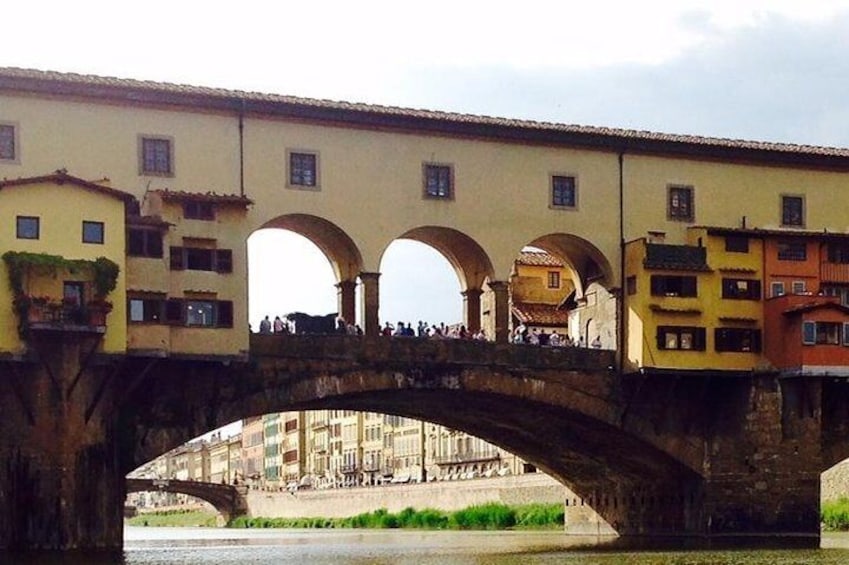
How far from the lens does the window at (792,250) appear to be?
54.9 m

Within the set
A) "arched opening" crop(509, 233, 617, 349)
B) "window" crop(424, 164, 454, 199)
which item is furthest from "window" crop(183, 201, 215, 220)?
"arched opening" crop(509, 233, 617, 349)

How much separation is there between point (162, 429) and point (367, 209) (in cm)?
877

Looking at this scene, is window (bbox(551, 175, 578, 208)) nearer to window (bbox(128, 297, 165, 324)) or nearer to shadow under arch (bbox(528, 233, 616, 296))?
shadow under arch (bbox(528, 233, 616, 296))

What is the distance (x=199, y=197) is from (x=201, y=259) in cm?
163

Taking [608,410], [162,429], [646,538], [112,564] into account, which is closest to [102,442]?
[162,429]

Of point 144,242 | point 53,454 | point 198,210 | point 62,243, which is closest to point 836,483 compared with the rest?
point 198,210

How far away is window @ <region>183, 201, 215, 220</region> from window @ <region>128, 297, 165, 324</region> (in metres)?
2.50

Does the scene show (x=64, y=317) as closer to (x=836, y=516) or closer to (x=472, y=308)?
(x=472, y=308)

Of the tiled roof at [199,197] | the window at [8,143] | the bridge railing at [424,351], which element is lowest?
the bridge railing at [424,351]

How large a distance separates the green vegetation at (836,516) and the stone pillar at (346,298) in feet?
67.4

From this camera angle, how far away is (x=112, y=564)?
4069 centimetres

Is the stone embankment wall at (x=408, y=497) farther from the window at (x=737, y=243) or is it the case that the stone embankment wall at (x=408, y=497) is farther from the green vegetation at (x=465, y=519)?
the window at (x=737, y=243)

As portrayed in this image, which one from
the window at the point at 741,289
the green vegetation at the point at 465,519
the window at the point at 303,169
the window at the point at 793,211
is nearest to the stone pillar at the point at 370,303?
the window at the point at 303,169

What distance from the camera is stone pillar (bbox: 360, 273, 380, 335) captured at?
50906mm
